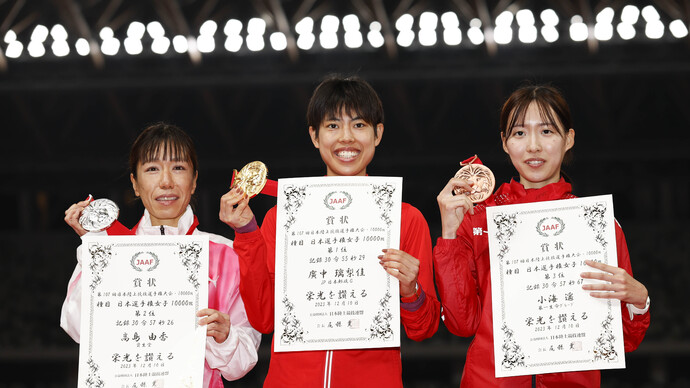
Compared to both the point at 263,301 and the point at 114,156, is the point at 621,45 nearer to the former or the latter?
the point at 114,156

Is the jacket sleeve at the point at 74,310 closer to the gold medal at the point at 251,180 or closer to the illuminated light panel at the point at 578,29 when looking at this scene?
the gold medal at the point at 251,180

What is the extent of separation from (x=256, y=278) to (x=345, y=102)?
2.01 feet

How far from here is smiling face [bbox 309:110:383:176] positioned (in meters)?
2.34

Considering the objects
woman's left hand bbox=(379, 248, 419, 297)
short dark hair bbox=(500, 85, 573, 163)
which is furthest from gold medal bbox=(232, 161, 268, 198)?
short dark hair bbox=(500, 85, 573, 163)

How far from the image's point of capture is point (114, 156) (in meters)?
8.39

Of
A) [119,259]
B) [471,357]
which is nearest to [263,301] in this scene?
[119,259]

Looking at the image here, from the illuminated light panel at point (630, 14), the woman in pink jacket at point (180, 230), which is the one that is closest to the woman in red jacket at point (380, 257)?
the woman in pink jacket at point (180, 230)

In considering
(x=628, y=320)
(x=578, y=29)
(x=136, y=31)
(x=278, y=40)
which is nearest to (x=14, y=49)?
(x=136, y=31)

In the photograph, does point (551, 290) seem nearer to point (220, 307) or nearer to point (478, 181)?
point (478, 181)

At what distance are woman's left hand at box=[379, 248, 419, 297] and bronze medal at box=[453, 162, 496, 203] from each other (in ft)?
0.84

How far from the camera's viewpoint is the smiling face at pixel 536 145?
228 cm

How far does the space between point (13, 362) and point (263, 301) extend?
592 cm

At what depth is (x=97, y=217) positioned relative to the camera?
2.29 metres

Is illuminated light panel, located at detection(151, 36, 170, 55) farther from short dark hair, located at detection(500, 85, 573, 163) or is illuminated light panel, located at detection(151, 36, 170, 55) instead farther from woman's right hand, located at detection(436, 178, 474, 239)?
woman's right hand, located at detection(436, 178, 474, 239)
